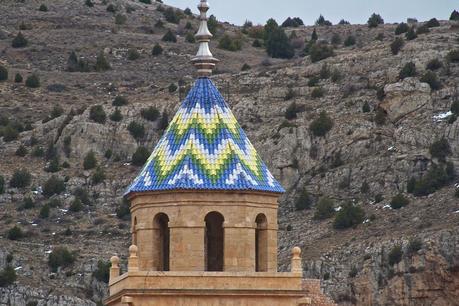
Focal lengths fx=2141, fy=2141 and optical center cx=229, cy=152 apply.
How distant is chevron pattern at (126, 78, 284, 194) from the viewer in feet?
141

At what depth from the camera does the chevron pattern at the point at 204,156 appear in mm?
42938

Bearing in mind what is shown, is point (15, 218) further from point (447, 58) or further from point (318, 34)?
point (318, 34)

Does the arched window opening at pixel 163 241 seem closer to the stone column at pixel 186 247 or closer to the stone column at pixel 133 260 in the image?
the stone column at pixel 186 247

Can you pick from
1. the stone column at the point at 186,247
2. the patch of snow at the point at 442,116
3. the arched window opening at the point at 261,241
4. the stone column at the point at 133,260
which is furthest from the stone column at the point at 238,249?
the patch of snow at the point at 442,116

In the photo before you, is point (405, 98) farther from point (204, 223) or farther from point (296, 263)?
point (204, 223)

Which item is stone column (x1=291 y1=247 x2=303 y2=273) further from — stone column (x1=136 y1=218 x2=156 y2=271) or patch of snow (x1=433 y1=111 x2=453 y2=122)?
patch of snow (x1=433 y1=111 x2=453 y2=122)

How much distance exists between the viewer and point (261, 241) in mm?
43500

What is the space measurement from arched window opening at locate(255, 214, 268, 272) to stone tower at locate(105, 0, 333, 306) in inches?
→ 0.8

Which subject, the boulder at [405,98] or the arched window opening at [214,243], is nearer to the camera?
the arched window opening at [214,243]

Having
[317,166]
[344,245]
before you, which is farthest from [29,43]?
[344,245]

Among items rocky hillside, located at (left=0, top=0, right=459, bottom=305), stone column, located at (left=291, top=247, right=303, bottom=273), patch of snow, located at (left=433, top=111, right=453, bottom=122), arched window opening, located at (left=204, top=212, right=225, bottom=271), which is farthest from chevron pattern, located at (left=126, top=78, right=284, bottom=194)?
patch of snow, located at (left=433, top=111, right=453, bottom=122)

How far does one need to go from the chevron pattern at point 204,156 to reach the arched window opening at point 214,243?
105 centimetres

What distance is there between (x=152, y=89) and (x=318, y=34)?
26.2m

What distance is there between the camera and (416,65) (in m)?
132
